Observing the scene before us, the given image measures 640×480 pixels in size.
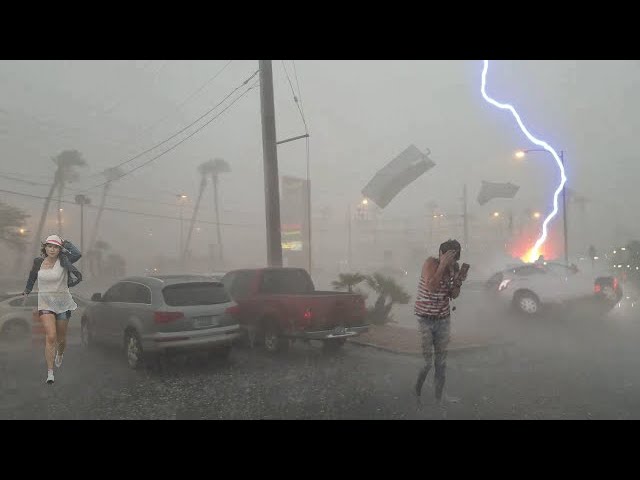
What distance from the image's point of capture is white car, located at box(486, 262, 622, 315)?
40.6 ft

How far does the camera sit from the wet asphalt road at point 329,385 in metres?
5.35

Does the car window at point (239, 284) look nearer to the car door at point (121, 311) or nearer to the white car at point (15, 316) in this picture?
the car door at point (121, 311)

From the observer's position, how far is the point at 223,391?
634cm

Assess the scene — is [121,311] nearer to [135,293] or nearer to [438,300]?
[135,293]

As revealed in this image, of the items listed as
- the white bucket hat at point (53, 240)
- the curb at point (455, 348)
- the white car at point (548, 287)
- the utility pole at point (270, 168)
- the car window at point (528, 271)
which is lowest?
the curb at point (455, 348)

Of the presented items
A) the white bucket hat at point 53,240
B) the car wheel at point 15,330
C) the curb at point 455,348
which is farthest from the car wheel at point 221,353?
the car wheel at point 15,330

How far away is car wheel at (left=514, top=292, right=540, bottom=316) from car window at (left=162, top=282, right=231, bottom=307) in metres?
8.99

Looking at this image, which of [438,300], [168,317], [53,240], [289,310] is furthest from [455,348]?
[53,240]

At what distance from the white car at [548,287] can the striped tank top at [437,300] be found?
864cm

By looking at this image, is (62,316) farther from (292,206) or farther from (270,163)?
(292,206)

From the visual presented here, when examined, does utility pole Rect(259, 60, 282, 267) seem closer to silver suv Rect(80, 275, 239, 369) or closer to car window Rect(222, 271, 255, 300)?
car window Rect(222, 271, 255, 300)

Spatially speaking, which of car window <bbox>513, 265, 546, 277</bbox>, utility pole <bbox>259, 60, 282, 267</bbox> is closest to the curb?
car window <bbox>513, 265, 546, 277</bbox>

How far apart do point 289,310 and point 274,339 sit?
0.82 m
